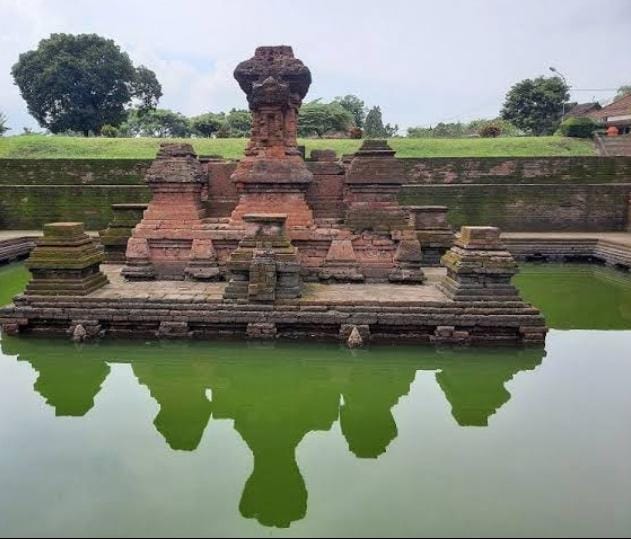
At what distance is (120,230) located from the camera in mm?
8766

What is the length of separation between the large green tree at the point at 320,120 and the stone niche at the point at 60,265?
67.9ft

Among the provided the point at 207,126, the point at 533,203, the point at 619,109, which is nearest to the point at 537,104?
the point at 619,109

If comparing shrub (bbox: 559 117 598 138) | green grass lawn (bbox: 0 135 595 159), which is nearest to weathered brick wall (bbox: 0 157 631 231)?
green grass lawn (bbox: 0 135 595 159)

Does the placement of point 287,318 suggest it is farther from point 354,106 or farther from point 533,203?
point 354,106

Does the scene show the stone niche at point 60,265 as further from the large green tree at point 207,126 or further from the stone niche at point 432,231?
the large green tree at point 207,126

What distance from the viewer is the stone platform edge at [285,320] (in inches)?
236

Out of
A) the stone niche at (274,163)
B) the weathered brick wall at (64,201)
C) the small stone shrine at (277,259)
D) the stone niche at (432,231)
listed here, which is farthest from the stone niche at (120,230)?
the weathered brick wall at (64,201)

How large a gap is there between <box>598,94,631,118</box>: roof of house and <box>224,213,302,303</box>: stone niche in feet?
80.0

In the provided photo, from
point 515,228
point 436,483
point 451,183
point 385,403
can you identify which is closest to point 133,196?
point 451,183

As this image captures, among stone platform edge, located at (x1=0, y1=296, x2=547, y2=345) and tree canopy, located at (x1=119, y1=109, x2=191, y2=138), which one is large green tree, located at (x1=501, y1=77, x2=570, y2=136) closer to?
tree canopy, located at (x1=119, y1=109, x2=191, y2=138)

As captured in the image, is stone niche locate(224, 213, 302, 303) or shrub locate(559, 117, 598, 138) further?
shrub locate(559, 117, 598, 138)

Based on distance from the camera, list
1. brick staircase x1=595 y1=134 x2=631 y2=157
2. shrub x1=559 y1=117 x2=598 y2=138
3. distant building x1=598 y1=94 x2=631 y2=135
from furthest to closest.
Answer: distant building x1=598 y1=94 x2=631 y2=135, shrub x1=559 y1=117 x2=598 y2=138, brick staircase x1=595 y1=134 x2=631 y2=157

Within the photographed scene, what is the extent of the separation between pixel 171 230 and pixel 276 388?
3.54 m

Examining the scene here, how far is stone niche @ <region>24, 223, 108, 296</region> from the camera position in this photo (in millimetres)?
6340
